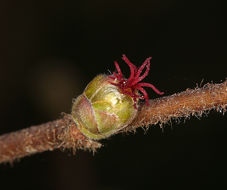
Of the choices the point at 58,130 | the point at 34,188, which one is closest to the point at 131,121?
the point at 58,130

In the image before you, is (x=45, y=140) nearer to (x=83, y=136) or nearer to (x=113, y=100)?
(x=83, y=136)

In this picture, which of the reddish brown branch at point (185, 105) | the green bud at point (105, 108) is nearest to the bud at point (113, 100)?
the green bud at point (105, 108)

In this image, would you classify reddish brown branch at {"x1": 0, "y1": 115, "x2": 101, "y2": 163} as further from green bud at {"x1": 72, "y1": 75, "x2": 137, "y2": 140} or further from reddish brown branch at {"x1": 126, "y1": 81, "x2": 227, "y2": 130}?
reddish brown branch at {"x1": 126, "y1": 81, "x2": 227, "y2": 130}

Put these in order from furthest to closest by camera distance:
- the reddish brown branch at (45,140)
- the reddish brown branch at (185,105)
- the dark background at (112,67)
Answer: the dark background at (112,67)
the reddish brown branch at (45,140)
the reddish brown branch at (185,105)

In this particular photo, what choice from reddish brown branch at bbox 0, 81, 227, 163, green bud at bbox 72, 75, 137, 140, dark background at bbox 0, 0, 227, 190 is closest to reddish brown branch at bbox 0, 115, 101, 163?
reddish brown branch at bbox 0, 81, 227, 163

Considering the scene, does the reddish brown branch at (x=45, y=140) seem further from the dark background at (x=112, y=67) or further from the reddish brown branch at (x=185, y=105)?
the dark background at (x=112, y=67)

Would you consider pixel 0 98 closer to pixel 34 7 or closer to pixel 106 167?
pixel 34 7
